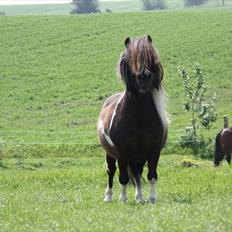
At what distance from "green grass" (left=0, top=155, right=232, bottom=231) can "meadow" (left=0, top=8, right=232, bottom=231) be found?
0.7 inches

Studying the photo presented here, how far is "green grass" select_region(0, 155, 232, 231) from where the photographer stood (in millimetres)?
7402

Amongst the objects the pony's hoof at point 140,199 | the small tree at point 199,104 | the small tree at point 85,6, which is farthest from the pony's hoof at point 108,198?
the small tree at point 85,6

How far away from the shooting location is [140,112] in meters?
9.41

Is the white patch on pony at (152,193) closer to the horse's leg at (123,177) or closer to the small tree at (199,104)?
the horse's leg at (123,177)

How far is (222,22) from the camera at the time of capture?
54.1m

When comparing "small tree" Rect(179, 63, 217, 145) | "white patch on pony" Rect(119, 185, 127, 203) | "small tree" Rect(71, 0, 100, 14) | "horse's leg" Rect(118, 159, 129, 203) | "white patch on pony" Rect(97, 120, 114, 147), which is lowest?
"small tree" Rect(71, 0, 100, 14)

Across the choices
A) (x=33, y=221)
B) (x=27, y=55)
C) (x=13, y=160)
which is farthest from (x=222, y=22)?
(x=33, y=221)

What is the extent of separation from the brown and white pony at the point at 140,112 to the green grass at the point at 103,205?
732 mm

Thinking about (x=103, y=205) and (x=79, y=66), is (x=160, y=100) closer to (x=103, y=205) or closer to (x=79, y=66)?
(x=103, y=205)

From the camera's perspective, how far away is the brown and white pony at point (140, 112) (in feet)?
30.0

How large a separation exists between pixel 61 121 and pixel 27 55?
16037mm

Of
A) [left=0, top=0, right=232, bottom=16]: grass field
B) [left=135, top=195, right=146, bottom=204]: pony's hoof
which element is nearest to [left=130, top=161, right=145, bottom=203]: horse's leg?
[left=135, top=195, right=146, bottom=204]: pony's hoof

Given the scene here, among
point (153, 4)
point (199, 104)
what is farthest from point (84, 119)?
point (153, 4)

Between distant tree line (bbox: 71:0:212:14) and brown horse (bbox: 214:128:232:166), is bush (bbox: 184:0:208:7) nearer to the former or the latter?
distant tree line (bbox: 71:0:212:14)
